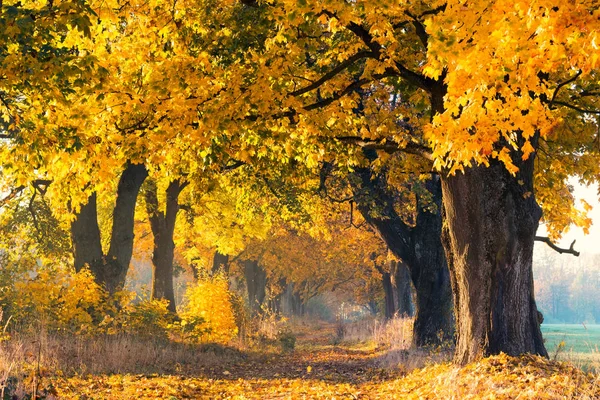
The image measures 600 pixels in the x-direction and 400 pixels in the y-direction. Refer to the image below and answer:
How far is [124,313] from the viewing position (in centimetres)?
1695

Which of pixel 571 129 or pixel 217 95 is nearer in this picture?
pixel 217 95

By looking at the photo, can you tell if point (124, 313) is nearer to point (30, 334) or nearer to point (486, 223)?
point (30, 334)

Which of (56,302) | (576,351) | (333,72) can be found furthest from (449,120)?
(576,351)

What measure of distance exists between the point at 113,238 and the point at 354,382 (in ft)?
31.4

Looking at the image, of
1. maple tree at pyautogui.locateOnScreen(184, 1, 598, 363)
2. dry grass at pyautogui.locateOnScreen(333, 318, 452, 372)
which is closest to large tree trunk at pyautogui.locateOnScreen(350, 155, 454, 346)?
dry grass at pyautogui.locateOnScreen(333, 318, 452, 372)

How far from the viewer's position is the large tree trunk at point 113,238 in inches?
743

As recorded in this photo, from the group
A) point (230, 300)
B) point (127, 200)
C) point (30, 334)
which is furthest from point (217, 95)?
point (230, 300)

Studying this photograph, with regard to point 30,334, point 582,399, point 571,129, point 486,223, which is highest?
point 571,129

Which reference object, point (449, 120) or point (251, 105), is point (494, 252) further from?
point (251, 105)

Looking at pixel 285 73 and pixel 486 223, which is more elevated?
pixel 285 73

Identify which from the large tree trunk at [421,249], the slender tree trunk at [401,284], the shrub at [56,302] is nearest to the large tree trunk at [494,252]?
the large tree trunk at [421,249]

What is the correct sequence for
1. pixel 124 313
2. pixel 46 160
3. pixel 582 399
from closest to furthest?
pixel 582 399 < pixel 46 160 < pixel 124 313

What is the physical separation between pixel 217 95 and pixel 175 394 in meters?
Answer: 4.68

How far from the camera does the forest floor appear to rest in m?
8.29
